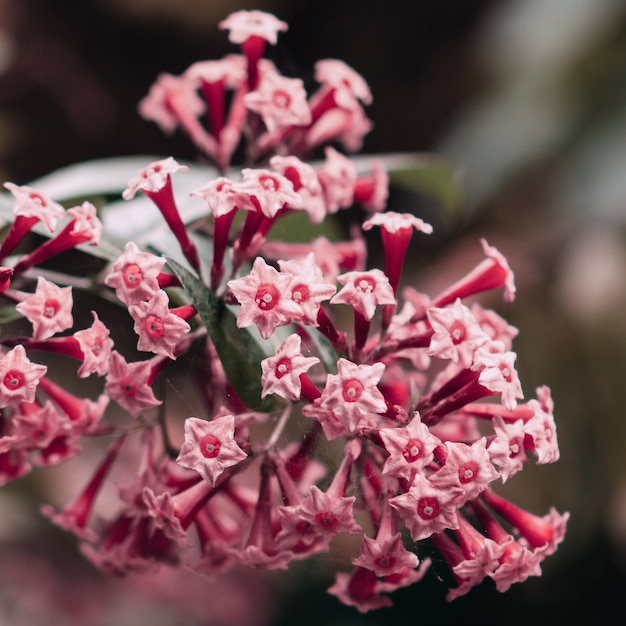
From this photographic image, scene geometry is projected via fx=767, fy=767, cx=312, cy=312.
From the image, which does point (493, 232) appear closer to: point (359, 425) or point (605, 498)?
point (605, 498)

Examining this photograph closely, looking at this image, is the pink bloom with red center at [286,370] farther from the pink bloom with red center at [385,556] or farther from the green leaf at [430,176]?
the green leaf at [430,176]

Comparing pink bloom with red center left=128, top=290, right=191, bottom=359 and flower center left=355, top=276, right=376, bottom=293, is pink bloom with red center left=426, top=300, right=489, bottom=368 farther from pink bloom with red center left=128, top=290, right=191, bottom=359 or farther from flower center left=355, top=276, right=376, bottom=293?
pink bloom with red center left=128, top=290, right=191, bottom=359

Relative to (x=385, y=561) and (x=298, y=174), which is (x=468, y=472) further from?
(x=298, y=174)

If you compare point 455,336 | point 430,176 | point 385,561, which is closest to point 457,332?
point 455,336

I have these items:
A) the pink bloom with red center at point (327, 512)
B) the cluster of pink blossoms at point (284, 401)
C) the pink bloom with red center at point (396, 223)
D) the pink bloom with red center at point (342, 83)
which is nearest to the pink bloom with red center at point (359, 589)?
the cluster of pink blossoms at point (284, 401)

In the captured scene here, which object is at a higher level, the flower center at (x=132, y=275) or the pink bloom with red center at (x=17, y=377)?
the flower center at (x=132, y=275)

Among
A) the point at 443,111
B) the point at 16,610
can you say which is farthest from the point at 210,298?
the point at 443,111
